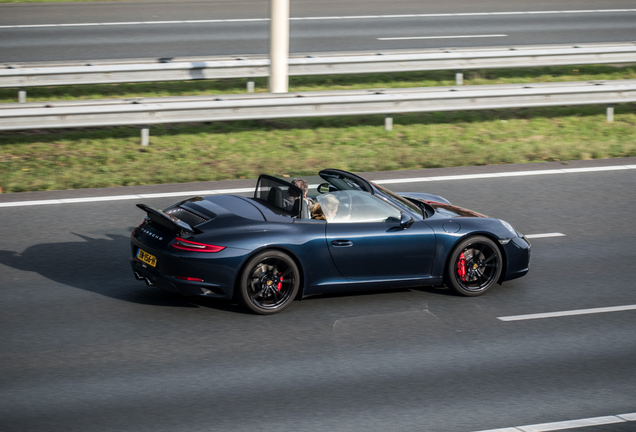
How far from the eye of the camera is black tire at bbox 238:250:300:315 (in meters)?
7.12

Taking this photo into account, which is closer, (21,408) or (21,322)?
(21,408)

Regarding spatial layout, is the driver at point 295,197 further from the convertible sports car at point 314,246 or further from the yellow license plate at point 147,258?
the yellow license plate at point 147,258

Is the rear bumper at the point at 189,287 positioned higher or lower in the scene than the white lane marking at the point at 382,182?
lower

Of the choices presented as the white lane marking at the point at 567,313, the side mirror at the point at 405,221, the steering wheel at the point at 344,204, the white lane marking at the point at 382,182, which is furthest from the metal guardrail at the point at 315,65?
the white lane marking at the point at 567,313

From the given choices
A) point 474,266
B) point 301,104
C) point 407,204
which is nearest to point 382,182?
point 301,104

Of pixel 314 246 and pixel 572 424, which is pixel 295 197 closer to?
pixel 314 246

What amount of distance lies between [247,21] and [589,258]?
577 inches

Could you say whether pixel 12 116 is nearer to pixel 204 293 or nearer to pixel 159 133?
pixel 159 133

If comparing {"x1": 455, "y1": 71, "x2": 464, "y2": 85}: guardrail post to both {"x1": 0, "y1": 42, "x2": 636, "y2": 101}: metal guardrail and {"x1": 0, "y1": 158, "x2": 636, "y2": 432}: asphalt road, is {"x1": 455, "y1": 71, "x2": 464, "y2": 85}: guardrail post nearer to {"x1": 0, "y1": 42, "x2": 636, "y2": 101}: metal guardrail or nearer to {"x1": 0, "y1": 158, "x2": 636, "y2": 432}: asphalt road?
{"x1": 0, "y1": 42, "x2": 636, "y2": 101}: metal guardrail

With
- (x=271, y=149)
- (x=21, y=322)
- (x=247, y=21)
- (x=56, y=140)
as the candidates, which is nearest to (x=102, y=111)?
(x=56, y=140)

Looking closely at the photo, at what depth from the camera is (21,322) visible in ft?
23.0

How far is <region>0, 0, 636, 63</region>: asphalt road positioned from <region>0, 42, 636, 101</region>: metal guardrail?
2888 mm

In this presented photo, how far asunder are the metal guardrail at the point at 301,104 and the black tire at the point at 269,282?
5.99 metres

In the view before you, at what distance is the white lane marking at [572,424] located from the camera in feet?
17.8
